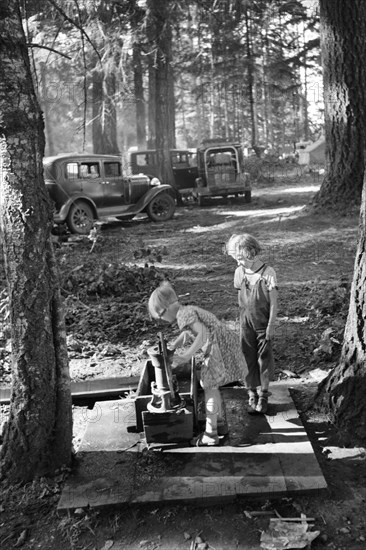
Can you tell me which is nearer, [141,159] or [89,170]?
[89,170]

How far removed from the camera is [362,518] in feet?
9.08

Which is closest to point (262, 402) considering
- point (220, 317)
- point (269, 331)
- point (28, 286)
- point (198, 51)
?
point (269, 331)

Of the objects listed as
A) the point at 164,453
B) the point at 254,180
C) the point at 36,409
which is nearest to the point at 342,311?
the point at 164,453

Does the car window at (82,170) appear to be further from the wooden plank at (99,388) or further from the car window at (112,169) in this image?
the wooden plank at (99,388)

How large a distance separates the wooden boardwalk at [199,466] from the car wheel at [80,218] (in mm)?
9961

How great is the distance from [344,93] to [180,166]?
446 inches

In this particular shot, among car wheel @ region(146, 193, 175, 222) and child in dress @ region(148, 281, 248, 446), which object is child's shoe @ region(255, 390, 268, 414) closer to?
child in dress @ region(148, 281, 248, 446)

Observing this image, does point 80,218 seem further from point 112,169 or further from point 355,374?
point 355,374

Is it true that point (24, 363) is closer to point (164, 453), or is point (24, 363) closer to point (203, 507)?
point (164, 453)

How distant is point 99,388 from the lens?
462cm

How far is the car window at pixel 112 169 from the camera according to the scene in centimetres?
1466

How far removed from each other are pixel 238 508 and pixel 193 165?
19137mm

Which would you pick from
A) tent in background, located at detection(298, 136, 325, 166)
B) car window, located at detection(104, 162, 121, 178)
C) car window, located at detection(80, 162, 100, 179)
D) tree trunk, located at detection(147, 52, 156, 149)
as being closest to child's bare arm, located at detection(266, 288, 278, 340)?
car window, located at detection(80, 162, 100, 179)

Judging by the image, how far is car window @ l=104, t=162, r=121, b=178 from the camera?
48.1 ft
